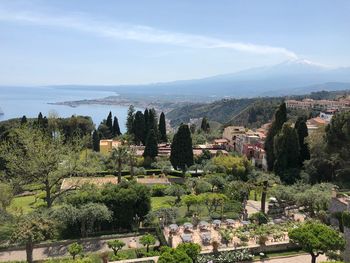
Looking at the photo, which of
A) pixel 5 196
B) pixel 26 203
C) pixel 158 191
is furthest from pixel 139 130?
pixel 5 196

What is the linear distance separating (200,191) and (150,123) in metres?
22.5

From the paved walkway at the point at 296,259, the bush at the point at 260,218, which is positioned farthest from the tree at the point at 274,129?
the paved walkway at the point at 296,259

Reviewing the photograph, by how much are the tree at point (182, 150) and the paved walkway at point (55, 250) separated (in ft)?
51.8

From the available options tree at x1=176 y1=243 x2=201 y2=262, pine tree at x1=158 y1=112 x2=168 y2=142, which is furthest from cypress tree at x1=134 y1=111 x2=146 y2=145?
tree at x1=176 y1=243 x2=201 y2=262

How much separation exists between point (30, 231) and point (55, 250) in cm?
301

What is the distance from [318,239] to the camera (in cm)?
1667

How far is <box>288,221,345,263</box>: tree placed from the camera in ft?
54.1

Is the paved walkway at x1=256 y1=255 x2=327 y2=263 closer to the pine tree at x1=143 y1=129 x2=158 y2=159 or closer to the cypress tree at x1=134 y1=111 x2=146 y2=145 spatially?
the pine tree at x1=143 y1=129 x2=158 y2=159

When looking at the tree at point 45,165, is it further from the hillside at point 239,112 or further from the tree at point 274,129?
the hillside at point 239,112

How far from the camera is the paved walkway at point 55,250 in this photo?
66.5ft

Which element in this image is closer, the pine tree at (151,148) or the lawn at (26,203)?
the lawn at (26,203)

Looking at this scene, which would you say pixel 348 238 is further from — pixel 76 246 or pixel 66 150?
pixel 66 150

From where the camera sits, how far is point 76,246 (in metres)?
18.8

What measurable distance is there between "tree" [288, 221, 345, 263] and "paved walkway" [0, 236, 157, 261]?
8.83m
